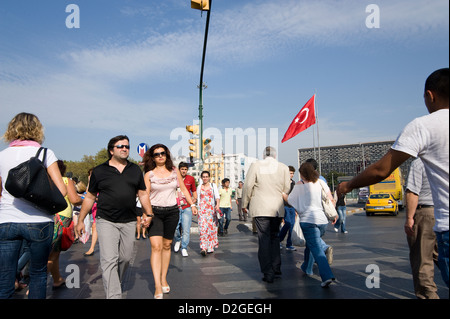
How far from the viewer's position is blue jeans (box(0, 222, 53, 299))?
3127mm

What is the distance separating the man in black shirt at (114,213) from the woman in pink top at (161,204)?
2.24ft

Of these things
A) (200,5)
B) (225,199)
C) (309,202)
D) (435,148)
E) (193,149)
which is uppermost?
(200,5)

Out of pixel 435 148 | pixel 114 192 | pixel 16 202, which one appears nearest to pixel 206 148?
pixel 114 192

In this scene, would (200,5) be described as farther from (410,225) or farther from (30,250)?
(30,250)

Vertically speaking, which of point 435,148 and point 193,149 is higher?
point 193,149

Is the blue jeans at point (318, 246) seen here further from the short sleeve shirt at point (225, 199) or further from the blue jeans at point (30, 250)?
the short sleeve shirt at point (225, 199)

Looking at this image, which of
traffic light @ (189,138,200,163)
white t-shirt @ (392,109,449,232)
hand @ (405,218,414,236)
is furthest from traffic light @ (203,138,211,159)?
white t-shirt @ (392,109,449,232)

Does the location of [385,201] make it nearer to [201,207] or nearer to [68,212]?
[201,207]

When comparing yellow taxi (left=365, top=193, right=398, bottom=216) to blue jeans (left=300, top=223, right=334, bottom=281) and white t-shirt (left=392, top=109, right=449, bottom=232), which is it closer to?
blue jeans (left=300, top=223, right=334, bottom=281)

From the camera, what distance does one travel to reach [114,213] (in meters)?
4.25

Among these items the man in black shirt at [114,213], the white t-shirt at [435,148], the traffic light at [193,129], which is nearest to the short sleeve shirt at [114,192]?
the man in black shirt at [114,213]

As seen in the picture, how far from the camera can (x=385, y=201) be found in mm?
21500

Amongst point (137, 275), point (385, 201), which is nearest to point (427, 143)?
point (137, 275)

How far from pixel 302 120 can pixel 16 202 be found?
12876 mm
